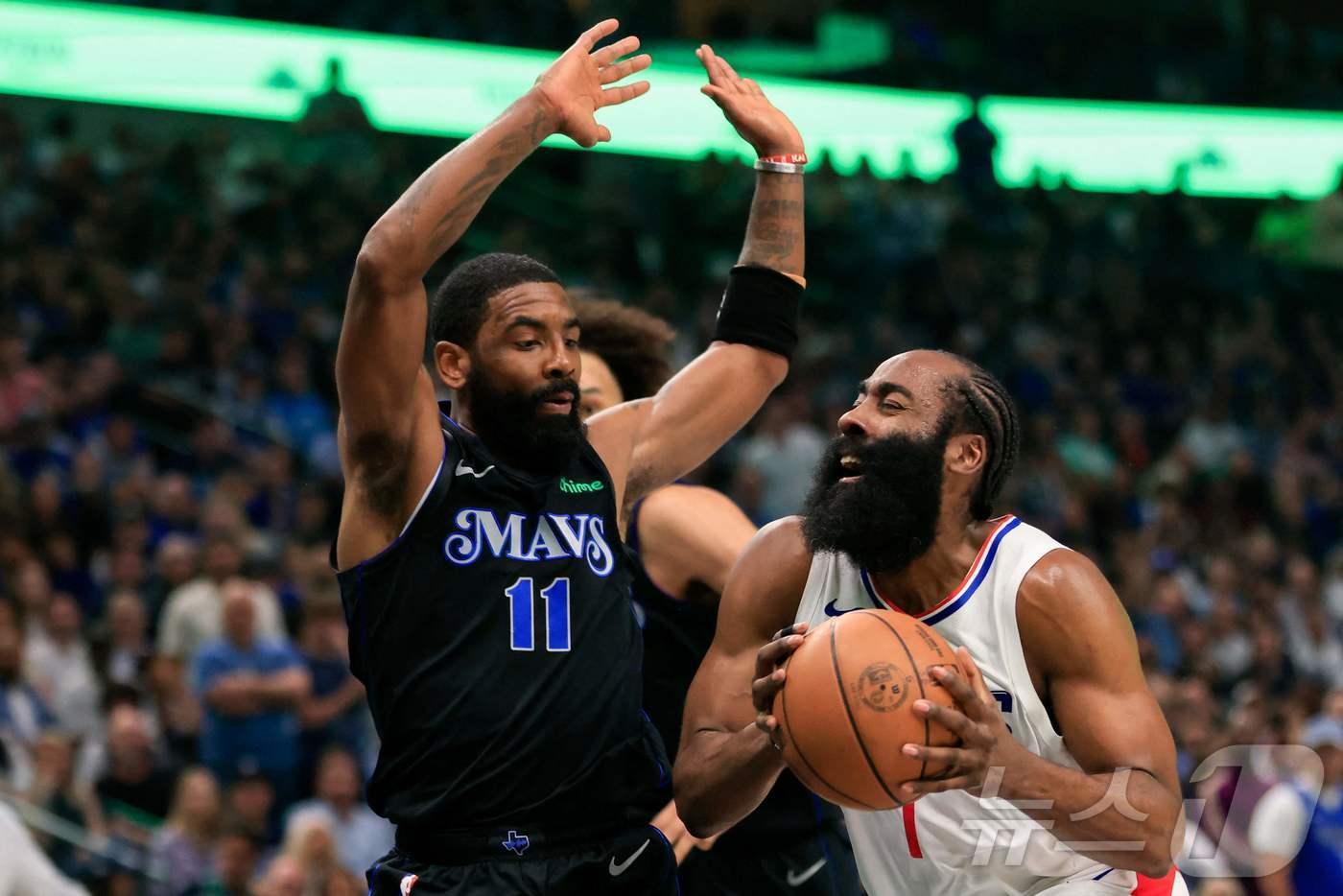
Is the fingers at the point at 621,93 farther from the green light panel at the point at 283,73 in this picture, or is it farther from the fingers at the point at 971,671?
the green light panel at the point at 283,73

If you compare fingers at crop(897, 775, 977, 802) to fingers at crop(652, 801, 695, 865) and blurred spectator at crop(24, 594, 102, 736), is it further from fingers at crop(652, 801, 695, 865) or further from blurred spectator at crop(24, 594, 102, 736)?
blurred spectator at crop(24, 594, 102, 736)

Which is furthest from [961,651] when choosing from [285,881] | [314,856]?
[314,856]

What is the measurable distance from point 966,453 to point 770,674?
0.74m

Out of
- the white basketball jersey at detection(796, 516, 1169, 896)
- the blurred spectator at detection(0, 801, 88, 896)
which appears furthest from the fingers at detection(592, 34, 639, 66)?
the blurred spectator at detection(0, 801, 88, 896)

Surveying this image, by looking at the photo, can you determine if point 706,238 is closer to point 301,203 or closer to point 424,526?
point 301,203

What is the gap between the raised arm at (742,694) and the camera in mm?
3545

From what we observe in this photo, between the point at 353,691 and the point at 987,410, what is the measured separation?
17.9 feet

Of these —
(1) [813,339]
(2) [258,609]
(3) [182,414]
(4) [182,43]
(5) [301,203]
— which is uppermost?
(4) [182,43]

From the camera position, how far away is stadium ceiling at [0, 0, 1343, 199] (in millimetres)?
13141

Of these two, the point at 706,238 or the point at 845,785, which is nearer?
the point at 845,785

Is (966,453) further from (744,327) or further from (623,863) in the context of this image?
(623,863)

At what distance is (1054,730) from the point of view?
11.8 ft

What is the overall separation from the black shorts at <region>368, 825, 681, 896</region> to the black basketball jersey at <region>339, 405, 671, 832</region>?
51 mm

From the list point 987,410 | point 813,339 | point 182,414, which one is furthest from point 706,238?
point 987,410
